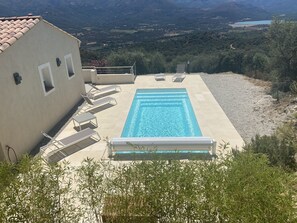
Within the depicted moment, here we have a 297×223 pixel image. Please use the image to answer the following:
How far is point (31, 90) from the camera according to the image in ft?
34.3

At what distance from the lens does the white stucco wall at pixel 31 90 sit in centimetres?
885

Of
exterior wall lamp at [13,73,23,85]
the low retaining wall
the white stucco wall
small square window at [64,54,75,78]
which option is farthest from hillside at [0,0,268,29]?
exterior wall lamp at [13,73,23,85]

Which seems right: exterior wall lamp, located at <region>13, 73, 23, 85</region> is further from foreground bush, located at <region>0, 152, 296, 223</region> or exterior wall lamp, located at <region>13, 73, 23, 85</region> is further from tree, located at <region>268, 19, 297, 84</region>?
tree, located at <region>268, 19, 297, 84</region>

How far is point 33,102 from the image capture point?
34.7ft

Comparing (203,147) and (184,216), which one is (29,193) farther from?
(203,147)

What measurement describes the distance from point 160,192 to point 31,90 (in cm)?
815

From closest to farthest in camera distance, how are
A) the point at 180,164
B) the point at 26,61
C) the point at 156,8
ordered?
the point at 180,164 < the point at 26,61 < the point at 156,8

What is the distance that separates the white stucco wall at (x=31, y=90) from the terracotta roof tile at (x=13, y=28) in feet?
0.63

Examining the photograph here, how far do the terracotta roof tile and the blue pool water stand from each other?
5.46 m

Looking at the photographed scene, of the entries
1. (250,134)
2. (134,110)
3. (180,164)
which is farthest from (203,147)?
(134,110)

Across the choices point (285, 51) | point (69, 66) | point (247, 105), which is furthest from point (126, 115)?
point (285, 51)

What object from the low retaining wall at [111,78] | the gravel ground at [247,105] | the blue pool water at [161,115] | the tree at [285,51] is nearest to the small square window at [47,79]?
the blue pool water at [161,115]

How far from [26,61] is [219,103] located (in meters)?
9.48

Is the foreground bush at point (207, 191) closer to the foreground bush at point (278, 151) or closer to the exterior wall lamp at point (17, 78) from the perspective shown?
the foreground bush at point (278, 151)
